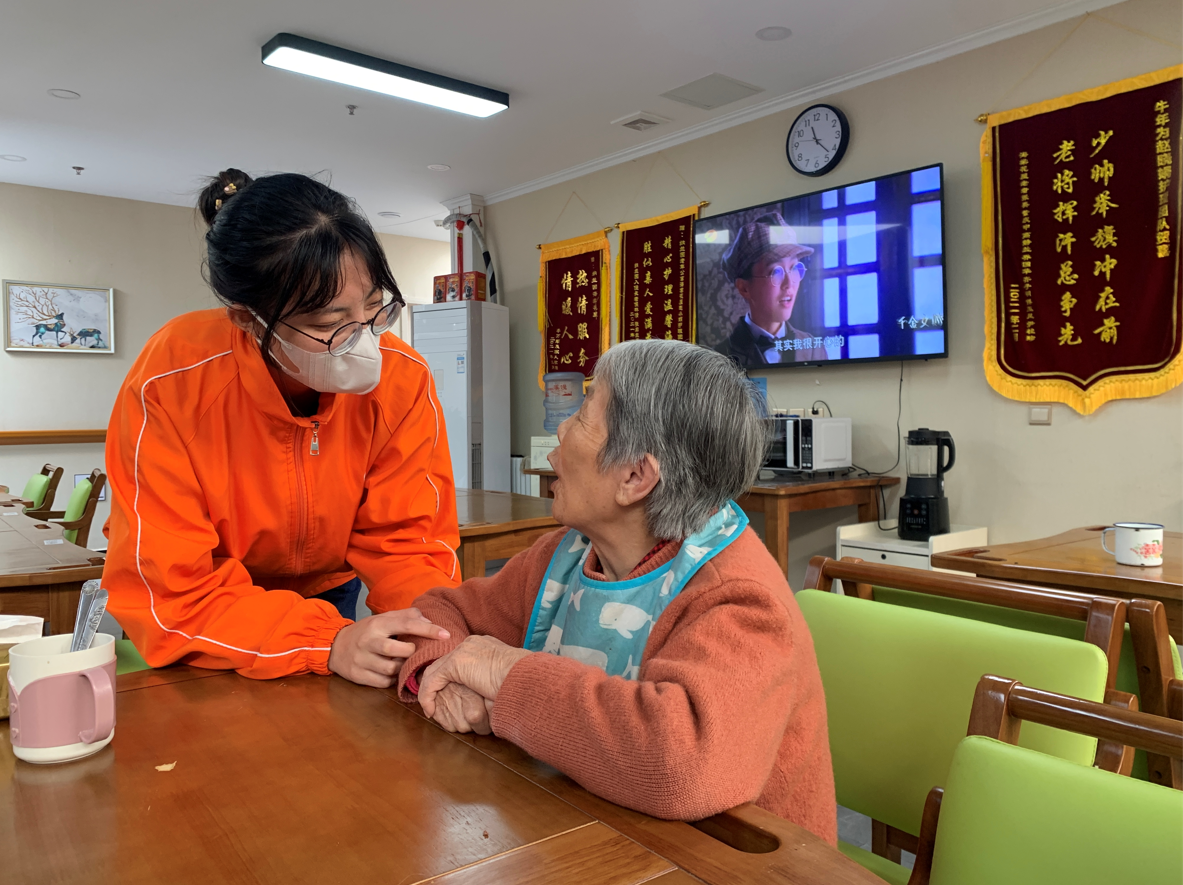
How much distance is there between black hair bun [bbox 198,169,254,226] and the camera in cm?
149

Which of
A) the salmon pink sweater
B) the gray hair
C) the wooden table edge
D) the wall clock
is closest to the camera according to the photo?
the salmon pink sweater

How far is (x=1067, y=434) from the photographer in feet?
12.0

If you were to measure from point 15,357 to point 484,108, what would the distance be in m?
4.42

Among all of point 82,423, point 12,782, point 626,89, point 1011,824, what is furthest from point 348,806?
point 82,423

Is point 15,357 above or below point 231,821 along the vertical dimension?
above

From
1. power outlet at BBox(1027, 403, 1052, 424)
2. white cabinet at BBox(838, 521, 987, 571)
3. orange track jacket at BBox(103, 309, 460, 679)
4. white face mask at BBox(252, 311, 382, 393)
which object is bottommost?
white cabinet at BBox(838, 521, 987, 571)

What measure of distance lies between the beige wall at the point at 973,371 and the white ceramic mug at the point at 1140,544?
5.20 feet

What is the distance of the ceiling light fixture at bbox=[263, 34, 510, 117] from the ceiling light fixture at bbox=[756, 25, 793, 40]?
57.0 inches

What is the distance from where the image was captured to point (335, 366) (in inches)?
50.1

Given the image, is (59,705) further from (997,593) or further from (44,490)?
(44,490)

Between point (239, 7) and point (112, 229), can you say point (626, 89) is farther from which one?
point (112, 229)

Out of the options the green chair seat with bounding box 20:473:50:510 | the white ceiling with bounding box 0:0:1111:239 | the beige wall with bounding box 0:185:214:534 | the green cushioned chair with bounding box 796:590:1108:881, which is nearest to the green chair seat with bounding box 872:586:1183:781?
the green cushioned chair with bounding box 796:590:1108:881

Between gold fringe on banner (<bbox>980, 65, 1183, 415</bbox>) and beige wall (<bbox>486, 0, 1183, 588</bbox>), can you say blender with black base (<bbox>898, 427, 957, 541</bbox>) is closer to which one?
beige wall (<bbox>486, 0, 1183, 588</bbox>)

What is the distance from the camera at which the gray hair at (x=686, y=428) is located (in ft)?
3.46
